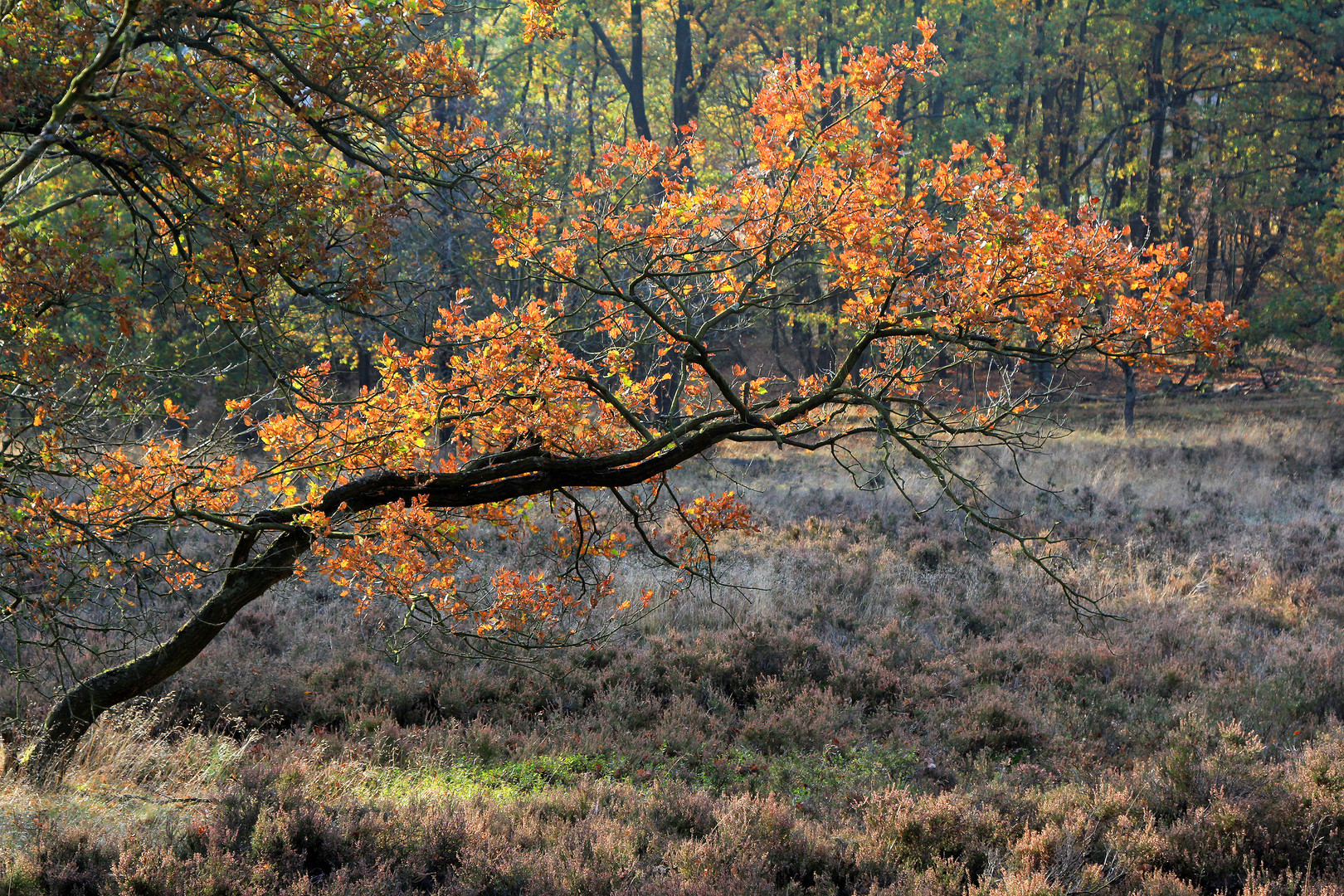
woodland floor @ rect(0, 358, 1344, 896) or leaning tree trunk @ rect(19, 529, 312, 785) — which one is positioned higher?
leaning tree trunk @ rect(19, 529, 312, 785)

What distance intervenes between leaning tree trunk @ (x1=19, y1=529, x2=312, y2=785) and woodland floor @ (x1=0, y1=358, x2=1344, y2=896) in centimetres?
29

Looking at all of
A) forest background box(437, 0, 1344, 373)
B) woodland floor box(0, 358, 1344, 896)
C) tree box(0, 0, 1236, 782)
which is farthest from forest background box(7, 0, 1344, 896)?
forest background box(437, 0, 1344, 373)

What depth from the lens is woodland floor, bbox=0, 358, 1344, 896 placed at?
5.12 meters

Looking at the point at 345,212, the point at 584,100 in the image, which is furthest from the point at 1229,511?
the point at 584,100

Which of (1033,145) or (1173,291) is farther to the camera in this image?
(1033,145)

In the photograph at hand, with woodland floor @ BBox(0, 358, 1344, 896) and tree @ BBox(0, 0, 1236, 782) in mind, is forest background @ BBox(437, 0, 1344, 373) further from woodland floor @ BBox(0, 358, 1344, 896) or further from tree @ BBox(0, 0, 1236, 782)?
tree @ BBox(0, 0, 1236, 782)

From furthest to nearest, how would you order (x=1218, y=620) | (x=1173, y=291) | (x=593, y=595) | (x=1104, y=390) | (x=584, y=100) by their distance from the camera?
(x=584, y=100) < (x=1104, y=390) < (x=1218, y=620) < (x=593, y=595) < (x=1173, y=291)

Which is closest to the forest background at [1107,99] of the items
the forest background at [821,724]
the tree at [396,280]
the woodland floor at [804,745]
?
the forest background at [821,724]

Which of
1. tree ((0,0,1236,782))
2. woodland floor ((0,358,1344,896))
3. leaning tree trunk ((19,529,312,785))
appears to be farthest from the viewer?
leaning tree trunk ((19,529,312,785))

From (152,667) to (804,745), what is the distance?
5.19 meters

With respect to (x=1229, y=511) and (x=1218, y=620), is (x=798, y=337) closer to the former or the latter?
(x=1229, y=511)

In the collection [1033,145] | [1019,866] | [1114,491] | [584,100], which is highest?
[584,100]

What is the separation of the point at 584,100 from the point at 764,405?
3193 centimetres

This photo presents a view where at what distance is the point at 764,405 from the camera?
17.3ft
